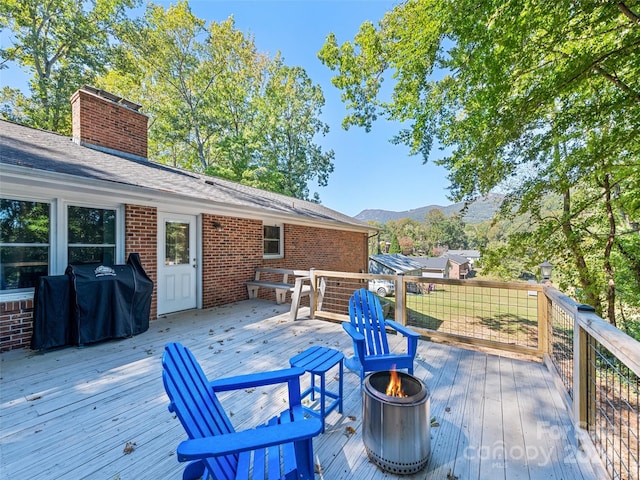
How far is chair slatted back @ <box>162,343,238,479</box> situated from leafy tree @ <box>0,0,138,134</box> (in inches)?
672

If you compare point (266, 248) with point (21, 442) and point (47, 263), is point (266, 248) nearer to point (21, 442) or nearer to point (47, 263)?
point (47, 263)

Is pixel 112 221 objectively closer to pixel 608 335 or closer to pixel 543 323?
pixel 608 335

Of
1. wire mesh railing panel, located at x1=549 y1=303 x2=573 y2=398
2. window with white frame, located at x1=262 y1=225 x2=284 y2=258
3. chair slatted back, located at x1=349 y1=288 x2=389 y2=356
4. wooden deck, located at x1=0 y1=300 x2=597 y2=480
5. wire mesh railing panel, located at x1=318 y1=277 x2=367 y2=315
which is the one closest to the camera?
wooden deck, located at x1=0 y1=300 x2=597 y2=480

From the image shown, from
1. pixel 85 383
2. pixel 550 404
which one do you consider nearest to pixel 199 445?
pixel 85 383

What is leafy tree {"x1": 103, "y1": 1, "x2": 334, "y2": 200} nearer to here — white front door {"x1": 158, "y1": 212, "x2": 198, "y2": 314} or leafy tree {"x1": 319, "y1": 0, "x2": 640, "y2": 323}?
white front door {"x1": 158, "y1": 212, "x2": 198, "y2": 314}

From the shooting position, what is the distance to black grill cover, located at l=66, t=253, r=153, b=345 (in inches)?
149

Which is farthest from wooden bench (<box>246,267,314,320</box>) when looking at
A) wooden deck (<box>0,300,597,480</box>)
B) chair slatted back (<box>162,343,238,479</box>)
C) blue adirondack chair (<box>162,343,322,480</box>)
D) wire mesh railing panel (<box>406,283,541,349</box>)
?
chair slatted back (<box>162,343,238,479</box>)

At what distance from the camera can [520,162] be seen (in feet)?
18.9

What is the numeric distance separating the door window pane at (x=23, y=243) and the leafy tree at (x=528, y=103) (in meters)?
6.62

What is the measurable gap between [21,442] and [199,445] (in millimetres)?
2061

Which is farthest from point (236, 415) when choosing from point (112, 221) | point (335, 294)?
point (335, 294)

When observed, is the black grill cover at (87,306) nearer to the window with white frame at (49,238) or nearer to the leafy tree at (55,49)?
the window with white frame at (49,238)

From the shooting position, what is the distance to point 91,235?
4.40 metres

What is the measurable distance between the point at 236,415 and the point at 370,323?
1.61 metres
